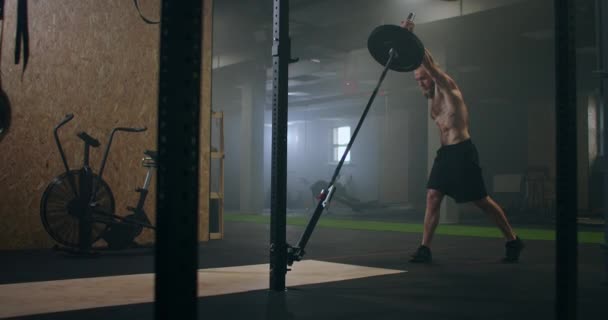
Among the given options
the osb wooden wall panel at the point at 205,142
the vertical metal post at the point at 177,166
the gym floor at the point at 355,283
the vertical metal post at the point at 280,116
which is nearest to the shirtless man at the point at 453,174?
the gym floor at the point at 355,283

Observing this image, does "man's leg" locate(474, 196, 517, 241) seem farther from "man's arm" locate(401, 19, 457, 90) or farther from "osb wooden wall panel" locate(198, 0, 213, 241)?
"osb wooden wall panel" locate(198, 0, 213, 241)

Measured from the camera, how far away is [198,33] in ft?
3.62

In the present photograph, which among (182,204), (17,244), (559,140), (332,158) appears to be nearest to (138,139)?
(17,244)

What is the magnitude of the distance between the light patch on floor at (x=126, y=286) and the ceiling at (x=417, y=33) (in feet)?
21.6

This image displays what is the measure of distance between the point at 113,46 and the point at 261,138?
8472mm

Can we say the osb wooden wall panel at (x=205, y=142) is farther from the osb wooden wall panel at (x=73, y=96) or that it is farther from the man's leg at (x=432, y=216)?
the man's leg at (x=432, y=216)

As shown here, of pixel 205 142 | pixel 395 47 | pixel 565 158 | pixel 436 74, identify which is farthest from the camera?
pixel 205 142

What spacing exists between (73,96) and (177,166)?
223 inches

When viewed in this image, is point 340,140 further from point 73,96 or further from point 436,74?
point 436,74

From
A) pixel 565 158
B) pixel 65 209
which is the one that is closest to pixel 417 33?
pixel 65 209

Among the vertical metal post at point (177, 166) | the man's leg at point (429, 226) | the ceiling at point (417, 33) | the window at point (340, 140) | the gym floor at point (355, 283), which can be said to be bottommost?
the gym floor at point (355, 283)

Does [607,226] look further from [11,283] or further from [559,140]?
[11,283]

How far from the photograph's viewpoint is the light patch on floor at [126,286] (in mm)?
3100

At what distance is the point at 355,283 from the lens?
393 centimetres
